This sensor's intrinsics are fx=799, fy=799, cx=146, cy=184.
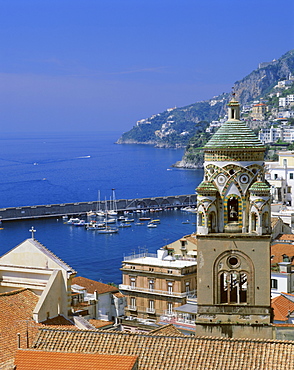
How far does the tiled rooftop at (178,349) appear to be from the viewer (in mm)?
10516

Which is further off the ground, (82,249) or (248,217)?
(248,217)

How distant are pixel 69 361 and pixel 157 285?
844 inches

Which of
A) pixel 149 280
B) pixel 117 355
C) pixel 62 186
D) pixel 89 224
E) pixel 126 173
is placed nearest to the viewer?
pixel 117 355

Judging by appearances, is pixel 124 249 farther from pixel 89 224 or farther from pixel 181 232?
pixel 89 224

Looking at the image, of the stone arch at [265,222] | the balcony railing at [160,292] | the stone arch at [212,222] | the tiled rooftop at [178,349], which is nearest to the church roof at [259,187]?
the stone arch at [265,222]

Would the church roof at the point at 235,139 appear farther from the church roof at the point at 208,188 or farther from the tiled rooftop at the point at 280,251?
the tiled rooftop at the point at 280,251

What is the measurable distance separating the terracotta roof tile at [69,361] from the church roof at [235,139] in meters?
5.04

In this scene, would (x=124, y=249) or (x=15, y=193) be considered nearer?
(x=124, y=249)

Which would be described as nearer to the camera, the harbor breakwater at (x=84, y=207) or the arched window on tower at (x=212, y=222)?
the arched window on tower at (x=212, y=222)

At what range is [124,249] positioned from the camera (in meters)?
73.0

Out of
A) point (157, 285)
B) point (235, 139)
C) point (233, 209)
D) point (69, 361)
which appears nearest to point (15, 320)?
point (69, 361)

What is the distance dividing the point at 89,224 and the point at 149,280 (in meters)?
60.9

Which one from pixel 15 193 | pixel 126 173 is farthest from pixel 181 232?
pixel 126 173

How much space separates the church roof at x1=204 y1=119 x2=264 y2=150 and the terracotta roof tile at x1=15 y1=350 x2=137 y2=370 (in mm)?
5040
